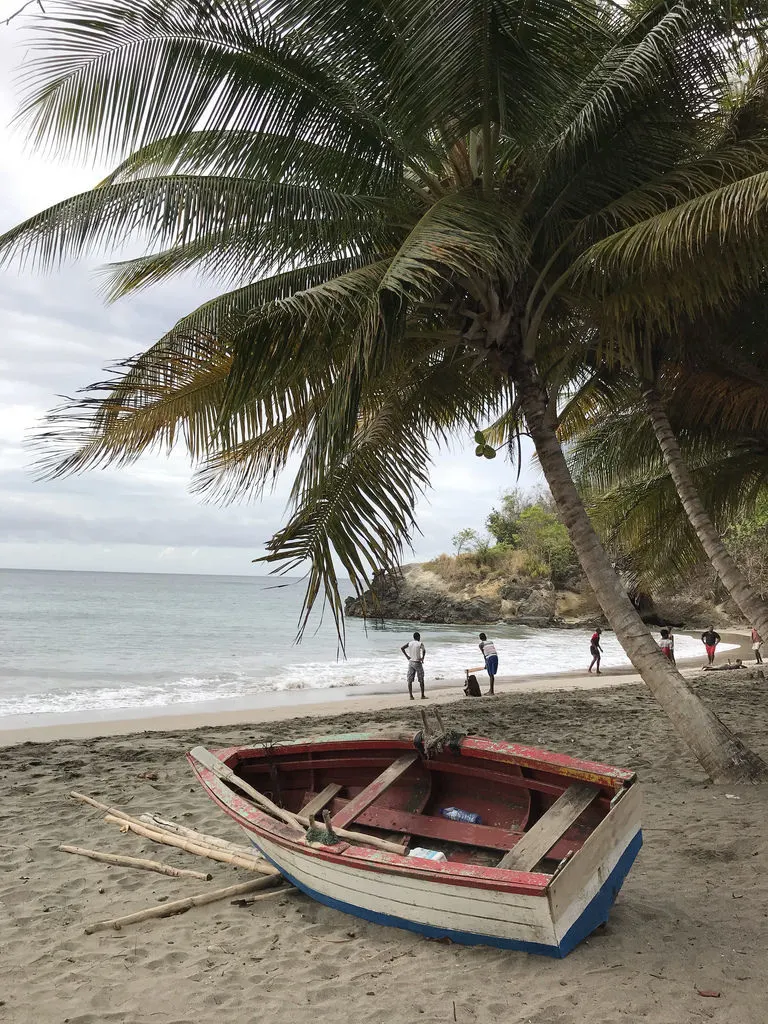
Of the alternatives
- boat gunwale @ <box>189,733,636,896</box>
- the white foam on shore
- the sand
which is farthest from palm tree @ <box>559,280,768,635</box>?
the white foam on shore

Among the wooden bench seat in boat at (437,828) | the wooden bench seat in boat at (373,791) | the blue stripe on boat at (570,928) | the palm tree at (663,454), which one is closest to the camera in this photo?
the blue stripe on boat at (570,928)

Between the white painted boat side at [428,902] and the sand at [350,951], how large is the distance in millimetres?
208

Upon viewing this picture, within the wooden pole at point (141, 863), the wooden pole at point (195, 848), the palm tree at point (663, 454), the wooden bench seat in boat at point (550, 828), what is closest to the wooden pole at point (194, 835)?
the wooden pole at point (195, 848)

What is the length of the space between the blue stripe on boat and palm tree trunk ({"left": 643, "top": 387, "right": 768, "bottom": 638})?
4.87 metres

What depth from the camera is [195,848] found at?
19.9 ft

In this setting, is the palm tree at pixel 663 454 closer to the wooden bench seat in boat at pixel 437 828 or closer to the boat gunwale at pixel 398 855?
the boat gunwale at pixel 398 855

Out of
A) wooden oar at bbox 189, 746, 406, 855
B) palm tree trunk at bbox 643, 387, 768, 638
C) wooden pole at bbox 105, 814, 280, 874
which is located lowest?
wooden pole at bbox 105, 814, 280, 874

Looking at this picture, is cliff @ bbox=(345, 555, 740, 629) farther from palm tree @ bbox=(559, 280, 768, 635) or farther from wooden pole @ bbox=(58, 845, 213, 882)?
wooden pole @ bbox=(58, 845, 213, 882)

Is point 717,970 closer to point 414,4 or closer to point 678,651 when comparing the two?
point 414,4

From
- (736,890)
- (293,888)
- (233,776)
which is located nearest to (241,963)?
(293,888)

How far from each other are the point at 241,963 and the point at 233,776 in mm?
1498

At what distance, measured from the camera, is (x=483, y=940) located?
4066mm

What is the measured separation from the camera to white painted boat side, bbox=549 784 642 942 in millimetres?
3725

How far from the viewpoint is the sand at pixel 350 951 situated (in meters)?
3.71
